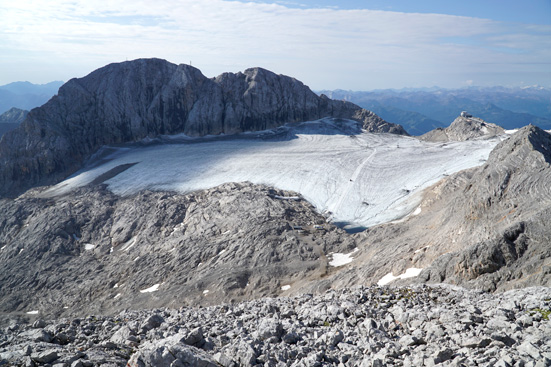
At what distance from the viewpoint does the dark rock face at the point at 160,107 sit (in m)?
90.8

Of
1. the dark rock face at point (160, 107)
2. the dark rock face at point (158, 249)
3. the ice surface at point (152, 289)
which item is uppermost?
the dark rock face at point (160, 107)

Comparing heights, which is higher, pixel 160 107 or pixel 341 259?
pixel 160 107

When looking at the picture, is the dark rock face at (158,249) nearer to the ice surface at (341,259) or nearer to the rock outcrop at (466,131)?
the ice surface at (341,259)

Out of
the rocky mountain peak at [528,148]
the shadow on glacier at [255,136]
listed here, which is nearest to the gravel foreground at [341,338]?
the rocky mountain peak at [528,148]

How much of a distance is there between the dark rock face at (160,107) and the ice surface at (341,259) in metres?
58.0

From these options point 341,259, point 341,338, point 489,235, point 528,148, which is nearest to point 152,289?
point 341,259

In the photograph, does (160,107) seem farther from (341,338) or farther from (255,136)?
(341,338)

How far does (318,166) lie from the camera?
67.5 metres

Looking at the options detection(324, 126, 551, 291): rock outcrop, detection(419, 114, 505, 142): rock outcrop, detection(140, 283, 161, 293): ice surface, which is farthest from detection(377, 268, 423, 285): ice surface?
detection(419, 114, 505, 142): rock outcrop

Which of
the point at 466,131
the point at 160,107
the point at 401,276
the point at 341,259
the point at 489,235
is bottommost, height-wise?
the point at 341,259

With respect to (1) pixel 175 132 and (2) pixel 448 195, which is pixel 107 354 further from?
(1) pixel 175 132

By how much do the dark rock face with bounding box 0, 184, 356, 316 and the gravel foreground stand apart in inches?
746

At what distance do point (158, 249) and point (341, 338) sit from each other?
1571 inches

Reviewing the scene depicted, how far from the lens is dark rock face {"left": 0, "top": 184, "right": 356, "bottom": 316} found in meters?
40.1
